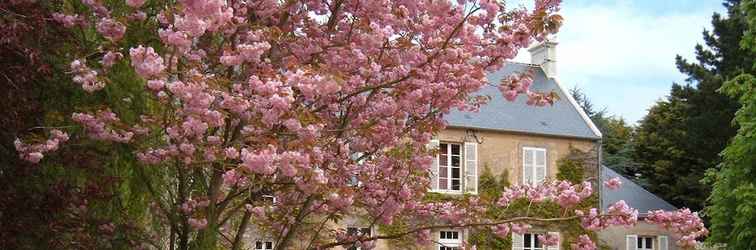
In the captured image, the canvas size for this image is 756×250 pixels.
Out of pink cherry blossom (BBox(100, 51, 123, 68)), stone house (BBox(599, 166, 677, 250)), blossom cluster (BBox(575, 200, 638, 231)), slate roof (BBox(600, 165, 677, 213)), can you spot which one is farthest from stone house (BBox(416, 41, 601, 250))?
pink cherry blossom (BBox(100, 51, 123, 68))

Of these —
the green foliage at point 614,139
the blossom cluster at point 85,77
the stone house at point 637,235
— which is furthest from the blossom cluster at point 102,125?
→ the green foliage at point 614,139

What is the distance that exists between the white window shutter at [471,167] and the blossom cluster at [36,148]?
14.7 meters

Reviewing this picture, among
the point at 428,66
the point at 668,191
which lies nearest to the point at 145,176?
the point at 428,66

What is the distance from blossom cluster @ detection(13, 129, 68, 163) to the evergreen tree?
2057 centimetres

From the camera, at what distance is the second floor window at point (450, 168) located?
63.0ft

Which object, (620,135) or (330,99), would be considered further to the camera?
(620,135)

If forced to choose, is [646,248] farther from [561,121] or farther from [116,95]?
[116,95]

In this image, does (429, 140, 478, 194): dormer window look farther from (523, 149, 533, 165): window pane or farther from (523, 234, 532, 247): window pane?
(523, 234, 532, 247): window pane

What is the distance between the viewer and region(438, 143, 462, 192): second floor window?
19.2 metres

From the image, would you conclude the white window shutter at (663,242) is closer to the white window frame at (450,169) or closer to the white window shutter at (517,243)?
the white window shutter at (517,243)

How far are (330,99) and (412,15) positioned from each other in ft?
3.08

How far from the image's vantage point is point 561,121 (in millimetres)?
20625

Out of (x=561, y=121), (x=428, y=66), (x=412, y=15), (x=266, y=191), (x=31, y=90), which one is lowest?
(x=266, y=191)

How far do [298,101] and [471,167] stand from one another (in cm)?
1362
